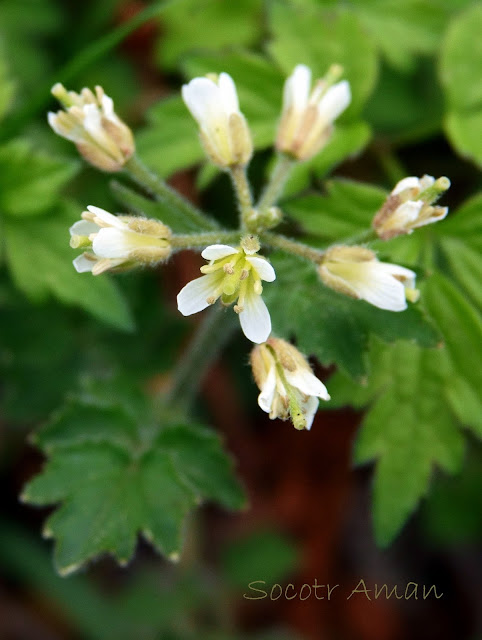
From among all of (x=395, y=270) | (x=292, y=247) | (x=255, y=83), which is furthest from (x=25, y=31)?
(x=395, y=270)

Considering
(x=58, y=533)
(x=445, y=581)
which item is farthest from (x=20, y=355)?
(x=445, y=581)

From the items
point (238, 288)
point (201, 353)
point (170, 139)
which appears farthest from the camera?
point (170, 139)

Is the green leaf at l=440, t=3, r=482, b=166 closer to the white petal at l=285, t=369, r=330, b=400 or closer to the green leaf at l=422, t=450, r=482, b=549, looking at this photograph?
the white petal at l=285, t=369, r=330, b=400

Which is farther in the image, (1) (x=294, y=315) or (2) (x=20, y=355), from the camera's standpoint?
(2) (x=20, y=355)

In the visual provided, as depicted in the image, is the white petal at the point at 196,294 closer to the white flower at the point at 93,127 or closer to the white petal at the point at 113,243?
the white petal at the point at 113,243

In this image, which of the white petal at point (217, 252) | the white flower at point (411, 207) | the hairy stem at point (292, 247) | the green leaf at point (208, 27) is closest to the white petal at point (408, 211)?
the white flower at point (411, 207)

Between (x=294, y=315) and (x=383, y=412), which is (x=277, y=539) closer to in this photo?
(x=383, y=412)

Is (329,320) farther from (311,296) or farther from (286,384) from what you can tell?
(286,384)
